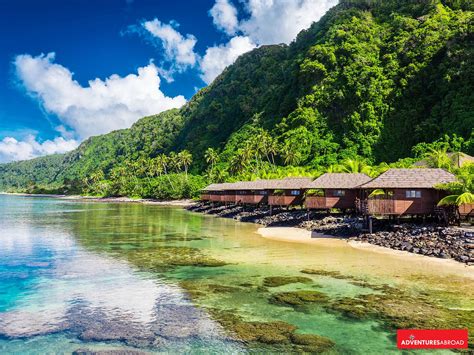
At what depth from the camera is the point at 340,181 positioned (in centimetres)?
3997

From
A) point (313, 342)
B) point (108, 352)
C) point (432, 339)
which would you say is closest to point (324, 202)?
point (432, 339)

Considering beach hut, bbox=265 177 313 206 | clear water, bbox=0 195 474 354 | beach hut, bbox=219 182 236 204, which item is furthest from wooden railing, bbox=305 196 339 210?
beach hut, bbox=219 182 236 204

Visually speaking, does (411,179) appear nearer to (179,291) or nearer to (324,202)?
(324,202)

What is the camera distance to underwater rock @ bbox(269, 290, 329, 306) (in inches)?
625

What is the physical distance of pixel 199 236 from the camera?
36812mm

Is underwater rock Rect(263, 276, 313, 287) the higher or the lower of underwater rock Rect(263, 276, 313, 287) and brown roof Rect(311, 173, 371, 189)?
the lower

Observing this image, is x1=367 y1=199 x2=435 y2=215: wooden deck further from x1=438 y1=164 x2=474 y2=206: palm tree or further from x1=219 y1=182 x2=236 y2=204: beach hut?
x1=219 y1=182 x2=236 y2=204: beach hut

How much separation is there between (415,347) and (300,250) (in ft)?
52.3

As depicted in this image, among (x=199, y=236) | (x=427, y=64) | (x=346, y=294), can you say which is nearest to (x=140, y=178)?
(x=427, y=64)

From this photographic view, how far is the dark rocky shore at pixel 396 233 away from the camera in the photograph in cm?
2377

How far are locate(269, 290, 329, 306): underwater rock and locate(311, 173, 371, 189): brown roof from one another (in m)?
22.6

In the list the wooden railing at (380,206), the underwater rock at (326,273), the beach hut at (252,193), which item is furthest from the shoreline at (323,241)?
the beach hut at (252,193)

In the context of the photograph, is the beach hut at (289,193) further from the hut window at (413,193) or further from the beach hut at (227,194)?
the hut window at (413,193)

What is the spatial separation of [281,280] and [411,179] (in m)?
17.2
